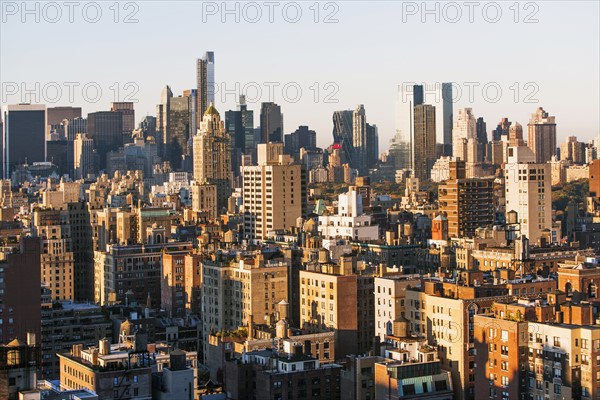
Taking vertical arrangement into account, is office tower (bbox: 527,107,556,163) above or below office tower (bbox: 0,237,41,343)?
above

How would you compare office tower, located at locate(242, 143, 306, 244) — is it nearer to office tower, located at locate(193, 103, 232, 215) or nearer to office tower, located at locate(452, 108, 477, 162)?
office tower, located at locate(193, 103, 232, 215)

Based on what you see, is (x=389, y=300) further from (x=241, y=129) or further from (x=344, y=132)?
(x=344, y=132)

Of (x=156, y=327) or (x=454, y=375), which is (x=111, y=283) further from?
→ (x=454, y=375)

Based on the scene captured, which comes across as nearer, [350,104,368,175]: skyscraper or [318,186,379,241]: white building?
[318,186,379,241]: white building

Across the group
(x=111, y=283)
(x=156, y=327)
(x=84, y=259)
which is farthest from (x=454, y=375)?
(x=84, y=259)

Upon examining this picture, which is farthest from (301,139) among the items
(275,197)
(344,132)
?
(275,197)

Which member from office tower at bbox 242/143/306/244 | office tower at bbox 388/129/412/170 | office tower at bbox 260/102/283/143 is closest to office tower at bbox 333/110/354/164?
office tower at bbox 388/129/412/170
